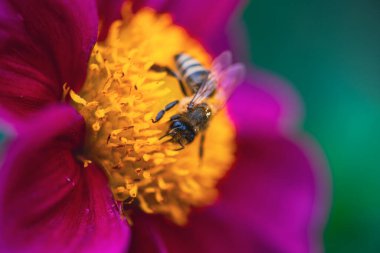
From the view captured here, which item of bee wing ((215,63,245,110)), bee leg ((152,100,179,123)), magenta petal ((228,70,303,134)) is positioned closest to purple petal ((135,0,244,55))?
magenta petal ((228,70,303,134))

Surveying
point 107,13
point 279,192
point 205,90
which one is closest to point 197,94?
point 205,90

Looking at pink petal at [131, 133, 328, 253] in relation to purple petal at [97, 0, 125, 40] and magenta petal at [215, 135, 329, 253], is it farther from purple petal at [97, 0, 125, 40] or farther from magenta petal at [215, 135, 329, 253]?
purple petal at [97, 0, 125, 40]

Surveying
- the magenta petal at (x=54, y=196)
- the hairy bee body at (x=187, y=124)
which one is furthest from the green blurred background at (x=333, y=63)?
the magenta petal at (x=54, y=196)

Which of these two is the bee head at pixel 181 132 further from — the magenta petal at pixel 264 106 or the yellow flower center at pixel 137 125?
the magenta petal at pixel 264 106

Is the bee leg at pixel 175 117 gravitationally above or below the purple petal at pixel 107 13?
below

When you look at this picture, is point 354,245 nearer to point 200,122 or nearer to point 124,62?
point 200,122

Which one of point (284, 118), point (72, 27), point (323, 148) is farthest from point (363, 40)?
point (72, 27)
